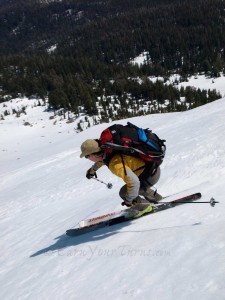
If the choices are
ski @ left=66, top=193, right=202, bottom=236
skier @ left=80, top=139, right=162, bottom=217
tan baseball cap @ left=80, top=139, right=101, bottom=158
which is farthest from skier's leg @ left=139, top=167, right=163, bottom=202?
tan baseball cap @ left=80, top=139, right=101, bottom=158

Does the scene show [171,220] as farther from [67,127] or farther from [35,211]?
[67,127]

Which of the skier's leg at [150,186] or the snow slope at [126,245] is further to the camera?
the skier's leg at [150,186]

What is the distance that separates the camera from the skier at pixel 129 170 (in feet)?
20.9

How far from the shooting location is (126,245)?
19.7ft

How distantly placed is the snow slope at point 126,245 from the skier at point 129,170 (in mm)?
445

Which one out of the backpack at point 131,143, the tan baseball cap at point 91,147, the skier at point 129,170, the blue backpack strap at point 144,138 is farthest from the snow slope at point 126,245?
the tan baseball cap at point 91,147

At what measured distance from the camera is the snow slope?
4.34 metres

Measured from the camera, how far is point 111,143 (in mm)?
6324

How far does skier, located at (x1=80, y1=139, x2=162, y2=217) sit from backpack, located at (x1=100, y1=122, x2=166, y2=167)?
0.33ft

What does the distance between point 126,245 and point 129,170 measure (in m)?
1.22

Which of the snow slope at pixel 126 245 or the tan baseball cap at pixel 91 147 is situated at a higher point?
the tan baseball cap at pixel 91 147

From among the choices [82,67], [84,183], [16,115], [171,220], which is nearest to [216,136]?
[84,183]

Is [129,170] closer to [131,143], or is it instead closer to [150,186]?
[131,143]

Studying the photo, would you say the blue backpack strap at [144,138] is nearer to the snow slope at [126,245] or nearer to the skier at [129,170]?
the skier at [129,170]
